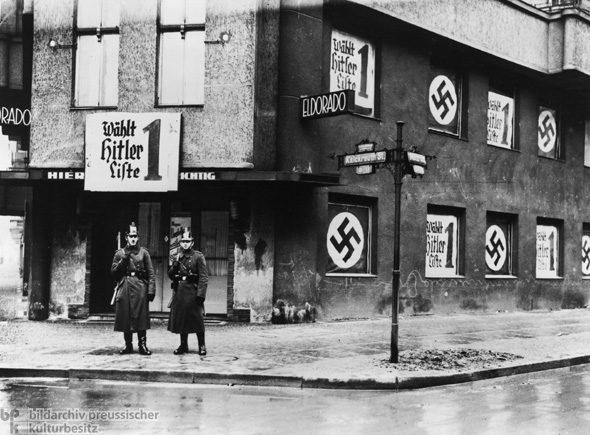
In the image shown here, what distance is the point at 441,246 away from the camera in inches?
760

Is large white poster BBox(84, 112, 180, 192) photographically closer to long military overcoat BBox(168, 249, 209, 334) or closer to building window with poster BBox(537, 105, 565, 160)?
long military overcoat BBox(168, 249, 209, 334)

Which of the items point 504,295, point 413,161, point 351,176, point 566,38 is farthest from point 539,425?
point 566,38

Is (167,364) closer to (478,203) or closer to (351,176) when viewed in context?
(351,176)

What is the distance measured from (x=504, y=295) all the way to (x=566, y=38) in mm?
7082

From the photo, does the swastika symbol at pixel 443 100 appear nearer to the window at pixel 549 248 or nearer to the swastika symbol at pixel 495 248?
the swastika symbol at pixel 495 248

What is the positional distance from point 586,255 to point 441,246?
24.2ft

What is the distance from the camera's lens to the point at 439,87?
63.7 feet

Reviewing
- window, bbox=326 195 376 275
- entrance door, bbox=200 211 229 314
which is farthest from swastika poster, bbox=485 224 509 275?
entrance door, bbox=200 211 229 314

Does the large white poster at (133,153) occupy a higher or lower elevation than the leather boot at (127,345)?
higher

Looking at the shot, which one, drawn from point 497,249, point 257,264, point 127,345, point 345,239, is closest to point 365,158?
point 127,345

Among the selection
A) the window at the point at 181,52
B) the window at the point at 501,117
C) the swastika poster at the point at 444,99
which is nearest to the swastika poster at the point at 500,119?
the window at the point at 501,117

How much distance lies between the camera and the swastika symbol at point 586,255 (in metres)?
24.1

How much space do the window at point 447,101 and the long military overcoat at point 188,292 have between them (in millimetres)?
9149

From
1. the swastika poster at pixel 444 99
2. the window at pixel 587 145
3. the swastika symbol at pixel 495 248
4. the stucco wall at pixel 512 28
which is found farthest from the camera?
the window at pixel 587 145
